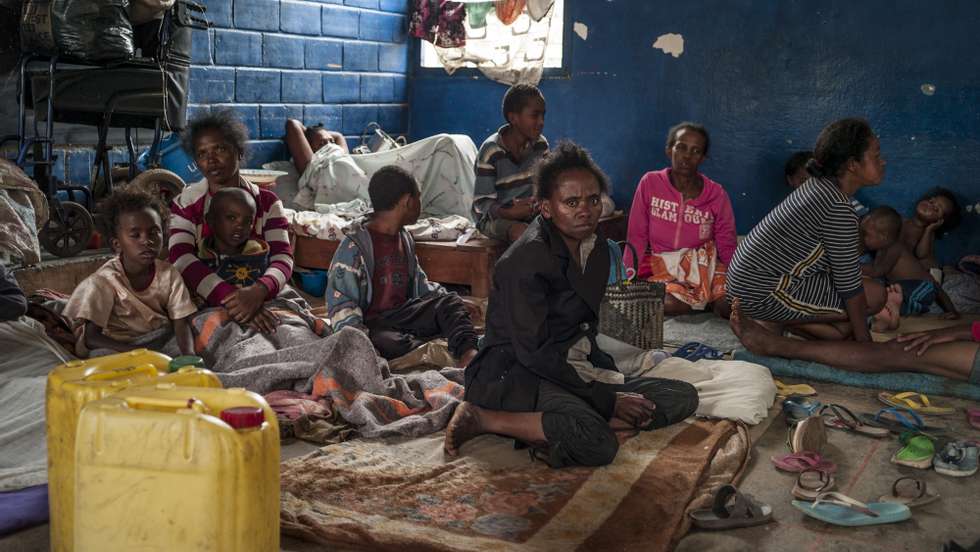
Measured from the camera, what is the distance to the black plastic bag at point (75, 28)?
413 cm

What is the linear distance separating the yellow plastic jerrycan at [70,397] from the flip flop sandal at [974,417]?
104 inches

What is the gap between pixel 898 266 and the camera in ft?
18.0

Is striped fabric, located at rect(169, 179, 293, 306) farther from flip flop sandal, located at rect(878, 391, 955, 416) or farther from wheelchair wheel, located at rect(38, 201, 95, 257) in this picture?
flip flop sandal, located at rect(878, 391, 955, 416)

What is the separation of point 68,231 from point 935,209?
4811mm

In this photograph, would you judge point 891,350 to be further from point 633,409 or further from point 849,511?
point 849,511

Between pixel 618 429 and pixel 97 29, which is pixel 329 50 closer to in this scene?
pixel 97 29

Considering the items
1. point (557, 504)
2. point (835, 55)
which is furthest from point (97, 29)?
point (835, 55)

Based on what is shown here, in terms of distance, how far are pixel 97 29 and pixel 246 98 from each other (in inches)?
80.5

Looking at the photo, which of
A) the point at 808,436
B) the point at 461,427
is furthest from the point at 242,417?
the point at 808,436

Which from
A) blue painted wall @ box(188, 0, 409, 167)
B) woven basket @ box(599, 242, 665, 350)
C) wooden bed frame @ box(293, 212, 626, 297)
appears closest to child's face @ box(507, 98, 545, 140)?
wooden bed frame @ box(293, 212, 626, 297)

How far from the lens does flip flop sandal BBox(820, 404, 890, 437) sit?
10.5 feet

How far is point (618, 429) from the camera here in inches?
121

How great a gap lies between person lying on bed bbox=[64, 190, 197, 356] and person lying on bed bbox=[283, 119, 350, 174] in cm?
290

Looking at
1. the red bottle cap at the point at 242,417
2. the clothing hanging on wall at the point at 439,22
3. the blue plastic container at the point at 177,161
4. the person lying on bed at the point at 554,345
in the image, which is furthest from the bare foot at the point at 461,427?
the clothing hanging on wall at the point at 439,22
